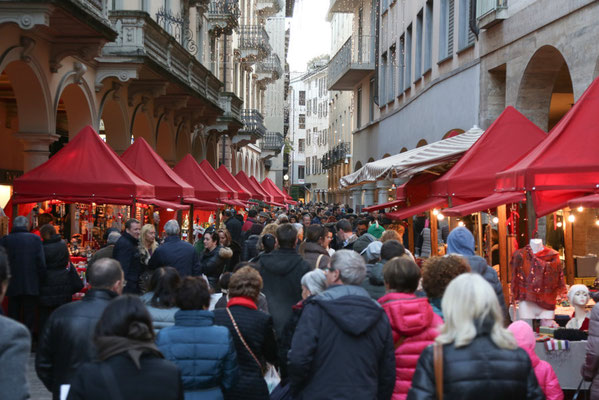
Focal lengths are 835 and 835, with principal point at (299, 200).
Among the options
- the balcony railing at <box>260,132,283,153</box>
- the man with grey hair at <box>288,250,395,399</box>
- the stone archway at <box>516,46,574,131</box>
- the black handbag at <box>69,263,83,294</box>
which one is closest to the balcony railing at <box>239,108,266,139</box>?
the balcony railing at <box>260,132,283,153</box>

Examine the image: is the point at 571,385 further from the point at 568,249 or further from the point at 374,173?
the point at 374,173

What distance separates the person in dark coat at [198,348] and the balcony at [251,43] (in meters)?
38.0

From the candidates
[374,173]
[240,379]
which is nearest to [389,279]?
[240,379]

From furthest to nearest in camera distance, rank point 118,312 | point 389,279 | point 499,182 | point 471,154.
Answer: point 471,154 < point 499,182 < point 389,279 < point 118,312

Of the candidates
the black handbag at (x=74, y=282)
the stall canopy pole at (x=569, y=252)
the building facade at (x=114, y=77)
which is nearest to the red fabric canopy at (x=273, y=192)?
the building facade at (x=114, y=77)

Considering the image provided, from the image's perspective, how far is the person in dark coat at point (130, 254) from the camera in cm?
1079

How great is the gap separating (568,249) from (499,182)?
9.78 ft

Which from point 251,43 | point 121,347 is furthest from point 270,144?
point 121,347

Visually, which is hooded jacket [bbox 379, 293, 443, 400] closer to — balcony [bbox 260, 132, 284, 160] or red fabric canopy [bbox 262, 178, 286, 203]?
red fabric canopy [bbox 262, 178, 286, 203]

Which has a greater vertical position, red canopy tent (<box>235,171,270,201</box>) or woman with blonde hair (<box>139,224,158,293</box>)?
red canopy tent (<box>235,171,270,201</box>)

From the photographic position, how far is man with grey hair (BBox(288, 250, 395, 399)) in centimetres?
506

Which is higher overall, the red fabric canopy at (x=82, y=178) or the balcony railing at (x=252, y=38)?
the balcony railing at (x=252, y=38)

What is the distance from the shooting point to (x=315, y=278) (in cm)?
629

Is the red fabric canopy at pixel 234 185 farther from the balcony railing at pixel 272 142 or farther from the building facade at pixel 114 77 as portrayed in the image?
the balcony railing at pixel 272 142
